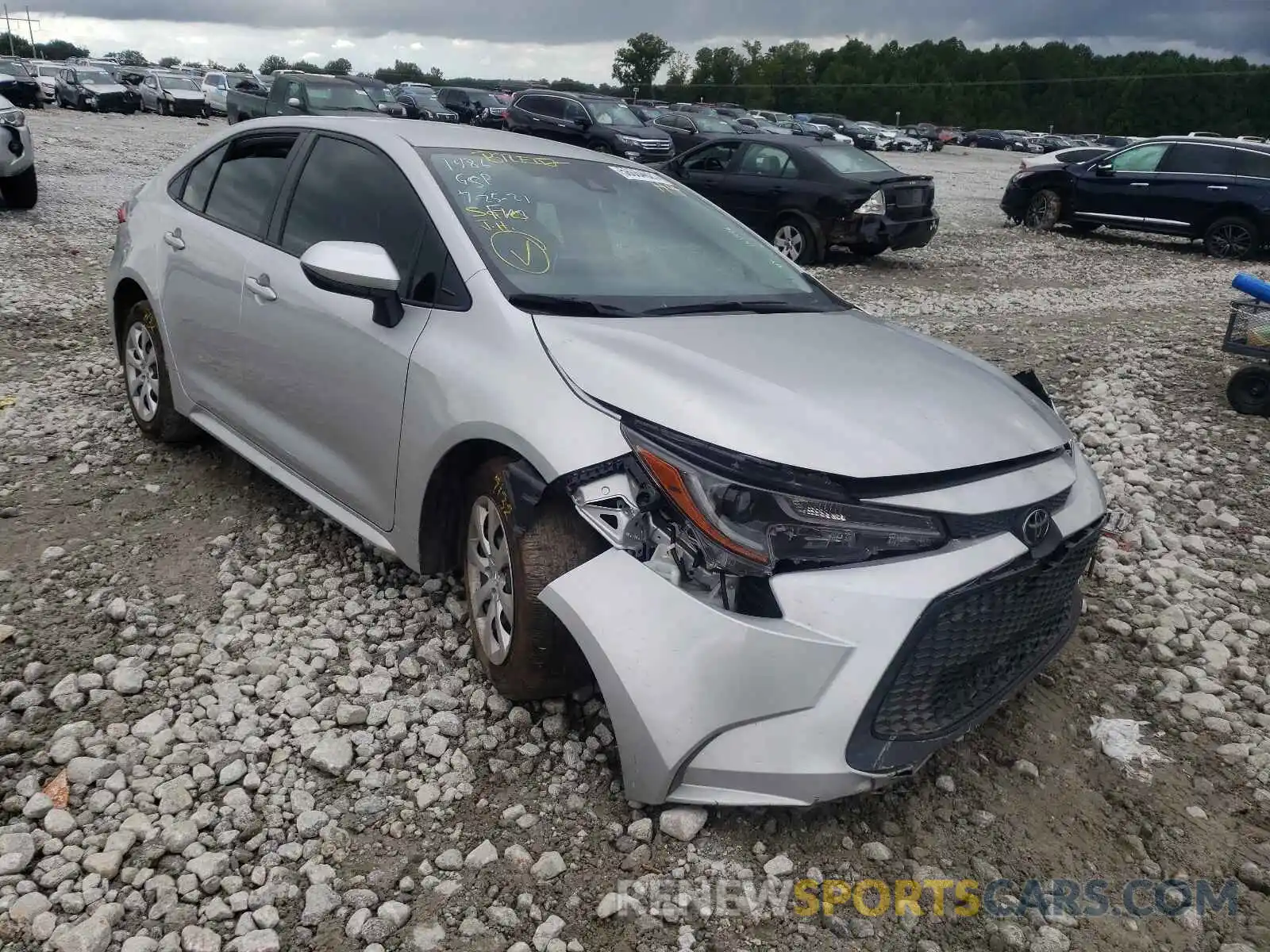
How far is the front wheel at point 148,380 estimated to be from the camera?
4496 millimetres

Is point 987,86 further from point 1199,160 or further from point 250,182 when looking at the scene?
point 250,182

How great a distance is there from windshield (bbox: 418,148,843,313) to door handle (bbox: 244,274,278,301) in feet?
2.52

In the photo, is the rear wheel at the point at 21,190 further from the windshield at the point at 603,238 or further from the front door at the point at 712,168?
the windshield at the point at 603,238

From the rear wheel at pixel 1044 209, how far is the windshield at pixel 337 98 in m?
11.5

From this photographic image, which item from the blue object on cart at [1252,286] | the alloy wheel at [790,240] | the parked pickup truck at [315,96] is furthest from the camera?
the parked pickup truck at [315,96]

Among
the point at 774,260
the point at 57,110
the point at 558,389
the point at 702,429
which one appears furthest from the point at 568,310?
the point at 57,110

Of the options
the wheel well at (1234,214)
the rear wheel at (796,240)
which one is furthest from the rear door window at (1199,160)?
the rear wheel at (796,240)

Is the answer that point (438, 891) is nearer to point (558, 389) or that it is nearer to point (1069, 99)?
point (558, 389)

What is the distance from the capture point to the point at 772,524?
230 centimetres

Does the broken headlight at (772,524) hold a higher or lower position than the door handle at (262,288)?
lower

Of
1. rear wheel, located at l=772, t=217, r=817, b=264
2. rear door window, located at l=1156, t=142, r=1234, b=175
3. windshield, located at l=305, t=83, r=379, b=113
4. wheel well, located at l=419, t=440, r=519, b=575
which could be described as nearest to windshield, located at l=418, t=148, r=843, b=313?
wheel well, located at l=419, t=440, r=519, b=575

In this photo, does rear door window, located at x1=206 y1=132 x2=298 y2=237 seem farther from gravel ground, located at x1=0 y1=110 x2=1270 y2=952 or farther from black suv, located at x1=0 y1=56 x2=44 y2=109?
black suv, located at x1=0 y1=56 x2=44 y2=109

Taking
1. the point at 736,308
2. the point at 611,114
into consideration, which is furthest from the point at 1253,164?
the point at 736,308

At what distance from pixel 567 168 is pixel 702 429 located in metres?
1.75
